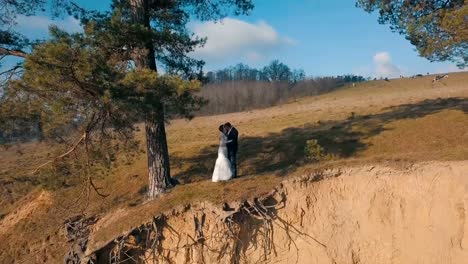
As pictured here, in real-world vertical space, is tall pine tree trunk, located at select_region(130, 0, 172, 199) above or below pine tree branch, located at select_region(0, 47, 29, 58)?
below

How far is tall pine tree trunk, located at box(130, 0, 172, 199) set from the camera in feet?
40.6

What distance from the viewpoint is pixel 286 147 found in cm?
1827

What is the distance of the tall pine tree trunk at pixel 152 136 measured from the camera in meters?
12.4

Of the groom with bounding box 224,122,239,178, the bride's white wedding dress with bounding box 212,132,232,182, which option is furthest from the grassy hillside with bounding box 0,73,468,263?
the groom with bounding box 224,122,239,178

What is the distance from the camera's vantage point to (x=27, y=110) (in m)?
11.6

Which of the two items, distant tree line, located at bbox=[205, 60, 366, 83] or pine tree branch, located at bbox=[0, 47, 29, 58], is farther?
distant tree line, located at bbox=[205, 60, 366, 83]

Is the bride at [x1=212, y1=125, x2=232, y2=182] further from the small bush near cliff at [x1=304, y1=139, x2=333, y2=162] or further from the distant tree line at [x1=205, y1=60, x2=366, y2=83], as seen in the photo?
the distant tree line at [x1=205, y1=60, x2=366, y2=83]

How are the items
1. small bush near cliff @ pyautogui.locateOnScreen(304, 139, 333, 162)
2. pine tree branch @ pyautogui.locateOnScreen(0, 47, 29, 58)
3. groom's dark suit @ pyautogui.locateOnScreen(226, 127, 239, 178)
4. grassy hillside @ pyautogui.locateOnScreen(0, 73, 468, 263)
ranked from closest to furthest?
grassy hillside @ pyautogui.locateOnScreen(0, 73, 468, 263), pine tree branch @ pyautogui.locateOnScreen(0, 47, 29, 58), groom's dark suit @ pyautogui.locateOnScreen(226, 127, 239, 178), small bush near cliff @ pyautogui.locateOnScreen(304, 139, 333, 162)

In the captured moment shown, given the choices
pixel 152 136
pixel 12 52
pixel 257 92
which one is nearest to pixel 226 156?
pixel 152 136

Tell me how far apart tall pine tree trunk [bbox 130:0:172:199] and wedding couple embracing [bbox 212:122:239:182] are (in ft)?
4.87

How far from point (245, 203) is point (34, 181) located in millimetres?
6116

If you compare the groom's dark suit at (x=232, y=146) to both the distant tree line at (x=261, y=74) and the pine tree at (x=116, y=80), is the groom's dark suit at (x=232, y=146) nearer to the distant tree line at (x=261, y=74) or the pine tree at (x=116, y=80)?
the pine tree at (x=116, y=80)

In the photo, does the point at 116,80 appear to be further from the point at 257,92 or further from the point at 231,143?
the point at 257,92

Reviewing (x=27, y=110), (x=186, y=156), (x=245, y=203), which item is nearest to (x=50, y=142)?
(x=27, y=110)
